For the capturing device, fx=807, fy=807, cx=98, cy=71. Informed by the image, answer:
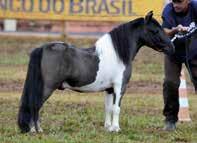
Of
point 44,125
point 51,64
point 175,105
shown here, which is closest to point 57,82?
point 51,64

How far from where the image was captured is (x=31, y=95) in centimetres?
1170

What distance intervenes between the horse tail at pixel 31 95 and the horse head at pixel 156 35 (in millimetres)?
1776

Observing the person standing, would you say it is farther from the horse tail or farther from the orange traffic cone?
the horse tail

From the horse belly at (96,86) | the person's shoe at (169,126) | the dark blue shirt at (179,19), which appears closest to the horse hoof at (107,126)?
the horse belly at (96,86)

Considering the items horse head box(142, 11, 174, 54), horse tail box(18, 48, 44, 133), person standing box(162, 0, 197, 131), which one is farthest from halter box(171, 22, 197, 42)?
horse tail box(18, 48, 44, 133)

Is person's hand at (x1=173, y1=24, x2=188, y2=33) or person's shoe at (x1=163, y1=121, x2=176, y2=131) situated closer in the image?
person's hand at (x1=173, y1=24, x2=188, y2=33)

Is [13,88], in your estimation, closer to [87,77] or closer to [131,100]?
[131,100]

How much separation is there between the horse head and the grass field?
1324 millimetres

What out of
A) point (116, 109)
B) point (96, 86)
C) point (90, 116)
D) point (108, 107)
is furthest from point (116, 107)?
point (90, 116)

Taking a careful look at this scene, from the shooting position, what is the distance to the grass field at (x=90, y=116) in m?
11.6

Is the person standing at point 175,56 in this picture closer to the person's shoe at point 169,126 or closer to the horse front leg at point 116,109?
the person's shoe at point 169,126

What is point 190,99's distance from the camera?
17281 millimetres

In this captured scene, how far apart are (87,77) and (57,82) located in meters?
0.49

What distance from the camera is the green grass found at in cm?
1153
